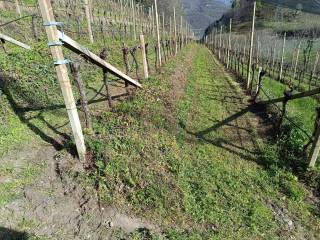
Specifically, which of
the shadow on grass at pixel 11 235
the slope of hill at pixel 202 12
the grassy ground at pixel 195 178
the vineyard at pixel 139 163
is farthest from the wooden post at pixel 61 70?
the slope of hill at pixel 202 12

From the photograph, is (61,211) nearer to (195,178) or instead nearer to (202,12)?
(195,178)

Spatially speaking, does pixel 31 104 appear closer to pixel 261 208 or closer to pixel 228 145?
pixel 228 145

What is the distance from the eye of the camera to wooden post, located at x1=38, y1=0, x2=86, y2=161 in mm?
4957

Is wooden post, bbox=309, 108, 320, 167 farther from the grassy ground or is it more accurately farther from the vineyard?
the grassy ground

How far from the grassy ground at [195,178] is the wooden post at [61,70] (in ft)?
1.19

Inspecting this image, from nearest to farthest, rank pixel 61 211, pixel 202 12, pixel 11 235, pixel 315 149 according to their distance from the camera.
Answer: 1. pixel 11 235
2. pixel 61 211
3. pixel 315 149
4. pixel 202 12

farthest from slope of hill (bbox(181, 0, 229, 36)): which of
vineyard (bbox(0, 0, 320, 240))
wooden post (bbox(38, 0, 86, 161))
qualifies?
wooden post (bbox(38, 0, 86, 161))

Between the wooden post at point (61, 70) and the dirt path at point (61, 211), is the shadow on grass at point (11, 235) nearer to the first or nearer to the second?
the dirt path at point (61, 211)

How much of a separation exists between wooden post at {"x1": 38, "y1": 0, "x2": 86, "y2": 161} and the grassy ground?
0.36 m

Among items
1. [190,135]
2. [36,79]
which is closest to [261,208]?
[190,135]

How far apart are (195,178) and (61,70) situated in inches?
131

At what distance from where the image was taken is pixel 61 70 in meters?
5.33

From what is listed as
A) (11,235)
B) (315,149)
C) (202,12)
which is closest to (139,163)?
(11,235)

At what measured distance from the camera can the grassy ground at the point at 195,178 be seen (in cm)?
523
